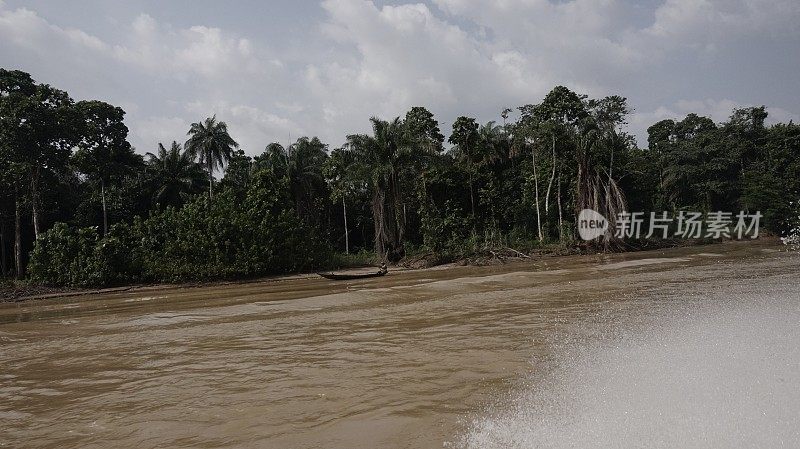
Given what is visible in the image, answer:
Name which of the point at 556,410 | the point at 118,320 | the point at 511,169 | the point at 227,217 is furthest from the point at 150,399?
the point at 511,169

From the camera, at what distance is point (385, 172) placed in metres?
29.7

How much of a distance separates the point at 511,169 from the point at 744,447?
37.3 m

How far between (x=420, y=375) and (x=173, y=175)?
127 ft

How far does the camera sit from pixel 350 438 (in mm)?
4113

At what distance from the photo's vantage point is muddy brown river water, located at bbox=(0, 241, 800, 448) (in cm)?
409

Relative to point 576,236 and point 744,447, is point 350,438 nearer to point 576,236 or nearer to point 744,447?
point 744,447

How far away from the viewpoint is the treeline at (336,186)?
26.2 metres

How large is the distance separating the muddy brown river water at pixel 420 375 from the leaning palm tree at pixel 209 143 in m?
32.0

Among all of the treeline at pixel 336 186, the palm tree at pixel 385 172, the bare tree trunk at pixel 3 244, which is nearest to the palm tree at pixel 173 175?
the treeline at pixel 336 186

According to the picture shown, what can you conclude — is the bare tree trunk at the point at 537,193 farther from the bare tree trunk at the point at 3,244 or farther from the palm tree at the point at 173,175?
the bare tree trunk at the point at 3,244

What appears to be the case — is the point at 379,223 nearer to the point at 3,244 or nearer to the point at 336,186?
the point at 336,186

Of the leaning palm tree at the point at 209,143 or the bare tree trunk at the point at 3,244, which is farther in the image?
the leaning palm tree at the point at 209,143

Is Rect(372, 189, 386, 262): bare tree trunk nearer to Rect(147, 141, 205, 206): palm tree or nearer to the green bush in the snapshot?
the green bush

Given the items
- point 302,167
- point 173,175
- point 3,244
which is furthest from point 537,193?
point 3,244
